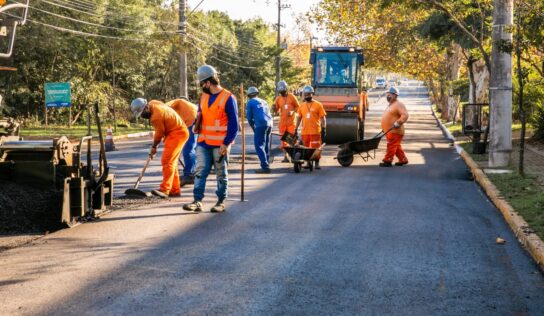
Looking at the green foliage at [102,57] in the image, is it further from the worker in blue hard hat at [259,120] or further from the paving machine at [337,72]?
the worker in blue hard hat at [259,120]

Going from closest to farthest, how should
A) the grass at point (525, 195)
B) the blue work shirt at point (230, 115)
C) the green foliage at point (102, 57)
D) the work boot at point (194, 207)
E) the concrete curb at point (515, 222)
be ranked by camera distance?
the concrete curb at point (515, 222), the grass at point (525, 195), the blue work shirt at point (230, 115), the work boot at point (194, 207), the green foliage at point (102, 57)

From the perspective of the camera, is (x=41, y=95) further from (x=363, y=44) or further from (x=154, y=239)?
(x=154, y=239)

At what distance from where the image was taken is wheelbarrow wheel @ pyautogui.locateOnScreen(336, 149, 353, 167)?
16.6m

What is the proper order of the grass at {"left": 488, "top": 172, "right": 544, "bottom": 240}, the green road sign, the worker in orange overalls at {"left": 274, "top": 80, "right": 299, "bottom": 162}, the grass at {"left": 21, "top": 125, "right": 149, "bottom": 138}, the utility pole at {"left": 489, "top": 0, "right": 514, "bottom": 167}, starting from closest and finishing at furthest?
the grass at {"left": 488, "top": 172, "right": 544, "bottom": 240}
the utility pole at {"left": 489, "top": 0, "right": 514, "bottom": 167}
the worker in orange overalls at {"left": 274, "top": 80, "right": 299, "bottom": 162}
the green road sign
the grass at {"left": 21, "top": 125, "right": 149, "bottom": 138}

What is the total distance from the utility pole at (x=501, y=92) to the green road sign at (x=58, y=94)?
18111mm

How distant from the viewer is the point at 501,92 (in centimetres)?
1474

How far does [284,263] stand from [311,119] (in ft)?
30.6

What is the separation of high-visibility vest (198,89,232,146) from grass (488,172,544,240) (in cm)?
386

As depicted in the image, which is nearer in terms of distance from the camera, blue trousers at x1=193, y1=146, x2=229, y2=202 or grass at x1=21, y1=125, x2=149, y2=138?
blue trousers at x1=193, y1=146, x2=229, y2=202

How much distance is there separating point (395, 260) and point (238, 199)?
14.4 ft

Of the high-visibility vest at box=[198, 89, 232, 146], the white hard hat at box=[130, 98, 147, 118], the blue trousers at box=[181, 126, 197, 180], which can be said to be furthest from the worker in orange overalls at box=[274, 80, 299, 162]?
the high-visibility vest at box=[198, 89, 232, 146]

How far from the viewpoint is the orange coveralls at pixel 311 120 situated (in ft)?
51.8

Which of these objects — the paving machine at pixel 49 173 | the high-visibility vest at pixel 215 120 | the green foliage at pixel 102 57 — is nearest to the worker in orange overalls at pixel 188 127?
the high-visibility vest at pixel 215 120

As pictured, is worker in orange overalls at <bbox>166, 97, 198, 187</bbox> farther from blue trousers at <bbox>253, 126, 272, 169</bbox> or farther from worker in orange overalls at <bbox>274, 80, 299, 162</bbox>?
worker in orange overalls at <bbox>274, 80, 299, 162</bbox>
